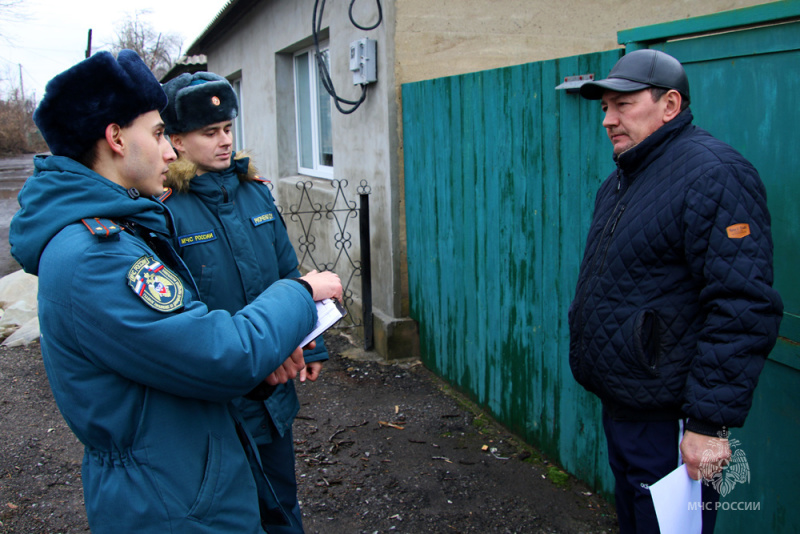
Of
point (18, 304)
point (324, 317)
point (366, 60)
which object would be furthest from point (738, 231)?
point (18, 304)

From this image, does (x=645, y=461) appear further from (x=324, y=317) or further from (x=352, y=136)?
(x=352, y=136)

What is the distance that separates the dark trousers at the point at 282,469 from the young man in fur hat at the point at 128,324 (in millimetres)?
875

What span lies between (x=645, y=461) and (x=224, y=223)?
64.3 inches

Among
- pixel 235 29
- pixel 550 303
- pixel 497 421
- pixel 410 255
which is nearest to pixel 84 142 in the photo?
pixel 550 303

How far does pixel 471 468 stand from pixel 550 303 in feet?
3.37

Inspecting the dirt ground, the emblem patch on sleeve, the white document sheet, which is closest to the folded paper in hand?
the emblem patch on sleeve

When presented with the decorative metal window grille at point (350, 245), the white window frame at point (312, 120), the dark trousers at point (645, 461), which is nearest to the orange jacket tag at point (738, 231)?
the dark trousers at point (645, 461)

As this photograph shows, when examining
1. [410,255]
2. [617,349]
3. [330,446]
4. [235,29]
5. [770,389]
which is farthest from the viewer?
[235,29]

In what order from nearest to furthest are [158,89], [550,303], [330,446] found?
[158,89] → [550,303] → [330,446]

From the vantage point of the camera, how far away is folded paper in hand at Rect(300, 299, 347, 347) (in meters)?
1.76

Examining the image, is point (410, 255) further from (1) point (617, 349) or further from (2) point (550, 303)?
(1) point (617, 349)

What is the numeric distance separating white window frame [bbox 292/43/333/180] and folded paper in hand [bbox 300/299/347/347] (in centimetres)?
556

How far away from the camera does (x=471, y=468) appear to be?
11.9 ft

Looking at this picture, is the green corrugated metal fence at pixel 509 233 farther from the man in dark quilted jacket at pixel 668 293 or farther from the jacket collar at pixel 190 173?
the jacket collar at pixel 190 173
